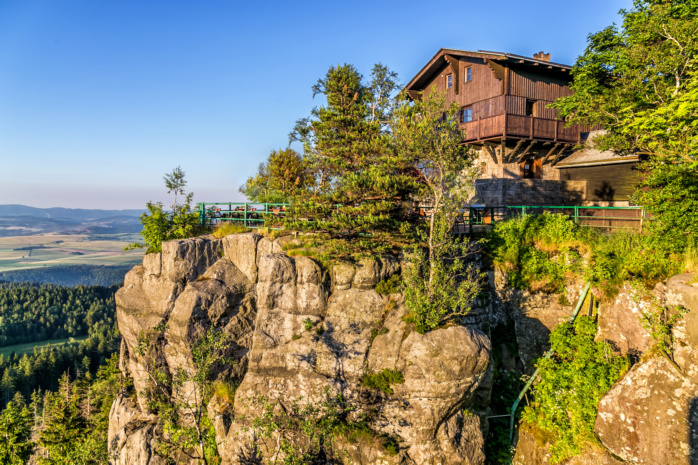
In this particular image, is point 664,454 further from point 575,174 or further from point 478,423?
point 575,174

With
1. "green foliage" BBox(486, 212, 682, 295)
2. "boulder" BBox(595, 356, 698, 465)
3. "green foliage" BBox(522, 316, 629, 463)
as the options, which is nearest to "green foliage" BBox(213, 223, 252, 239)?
"green foliage" BBox(486, 212, 682, 295)

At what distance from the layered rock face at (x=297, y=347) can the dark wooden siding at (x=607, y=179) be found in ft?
51.5

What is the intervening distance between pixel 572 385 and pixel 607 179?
50.8 ft

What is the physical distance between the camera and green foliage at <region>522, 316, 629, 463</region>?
Answer: 1094cm

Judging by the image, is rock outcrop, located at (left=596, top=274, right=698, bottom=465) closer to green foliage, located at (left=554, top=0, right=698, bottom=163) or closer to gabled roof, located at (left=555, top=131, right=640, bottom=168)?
green foliage, located at (left=554, top=0, right=698, bottom=163)

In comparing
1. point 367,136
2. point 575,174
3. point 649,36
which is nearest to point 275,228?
point 367,136

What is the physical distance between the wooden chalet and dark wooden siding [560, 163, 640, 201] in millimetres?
237

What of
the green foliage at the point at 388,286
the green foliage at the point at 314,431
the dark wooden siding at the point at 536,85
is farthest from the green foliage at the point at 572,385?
the dark wooden siding at the point at 536,85

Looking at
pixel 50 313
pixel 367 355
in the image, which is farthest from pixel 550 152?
pixel 50 313

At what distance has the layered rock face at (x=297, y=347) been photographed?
11586mm

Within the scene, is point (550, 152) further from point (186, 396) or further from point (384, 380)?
point (186, 396)

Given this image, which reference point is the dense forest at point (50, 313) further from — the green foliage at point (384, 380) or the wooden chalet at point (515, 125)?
the wooden chalet at point (515, 125)

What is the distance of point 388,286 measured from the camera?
14.3m

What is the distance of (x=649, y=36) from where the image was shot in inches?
543
